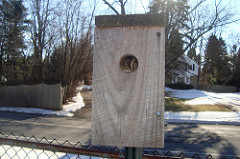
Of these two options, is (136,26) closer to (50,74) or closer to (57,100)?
(57,100)

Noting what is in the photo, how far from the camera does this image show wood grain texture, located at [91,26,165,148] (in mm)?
1055

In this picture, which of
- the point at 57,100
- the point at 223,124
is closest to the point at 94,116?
the point at 223,124

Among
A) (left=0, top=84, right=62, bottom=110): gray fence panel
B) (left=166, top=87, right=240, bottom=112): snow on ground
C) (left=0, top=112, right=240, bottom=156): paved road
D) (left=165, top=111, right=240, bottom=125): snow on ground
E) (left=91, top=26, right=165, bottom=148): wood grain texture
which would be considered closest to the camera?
(left=91, top=26, right=165, bottom=148): wood grain texture

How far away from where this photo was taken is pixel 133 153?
44.5 inches

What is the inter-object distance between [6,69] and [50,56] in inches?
182

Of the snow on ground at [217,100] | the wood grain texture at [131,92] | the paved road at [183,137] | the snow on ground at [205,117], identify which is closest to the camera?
the wood grain texture at [131,92]

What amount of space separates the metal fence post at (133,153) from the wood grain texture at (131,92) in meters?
0.08

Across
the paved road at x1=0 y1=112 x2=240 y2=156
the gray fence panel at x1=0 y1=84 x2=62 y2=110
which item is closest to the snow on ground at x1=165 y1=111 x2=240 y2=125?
the paved road at x1=0 y1=112 x2=240 y2=156

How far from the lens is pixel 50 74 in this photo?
53.9ft

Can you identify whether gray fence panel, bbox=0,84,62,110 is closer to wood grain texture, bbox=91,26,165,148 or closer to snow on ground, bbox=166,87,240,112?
snow on ground, bbox=166,87,240,112

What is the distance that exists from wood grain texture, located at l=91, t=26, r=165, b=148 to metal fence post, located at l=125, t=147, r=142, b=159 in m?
0.08

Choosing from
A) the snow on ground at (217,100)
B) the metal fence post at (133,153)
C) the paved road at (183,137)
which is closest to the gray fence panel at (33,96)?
the paved road at (183,137)

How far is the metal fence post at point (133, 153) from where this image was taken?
1122mm

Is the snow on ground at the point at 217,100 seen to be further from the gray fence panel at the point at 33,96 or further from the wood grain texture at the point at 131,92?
the wood grain texture at the point at 131,92
